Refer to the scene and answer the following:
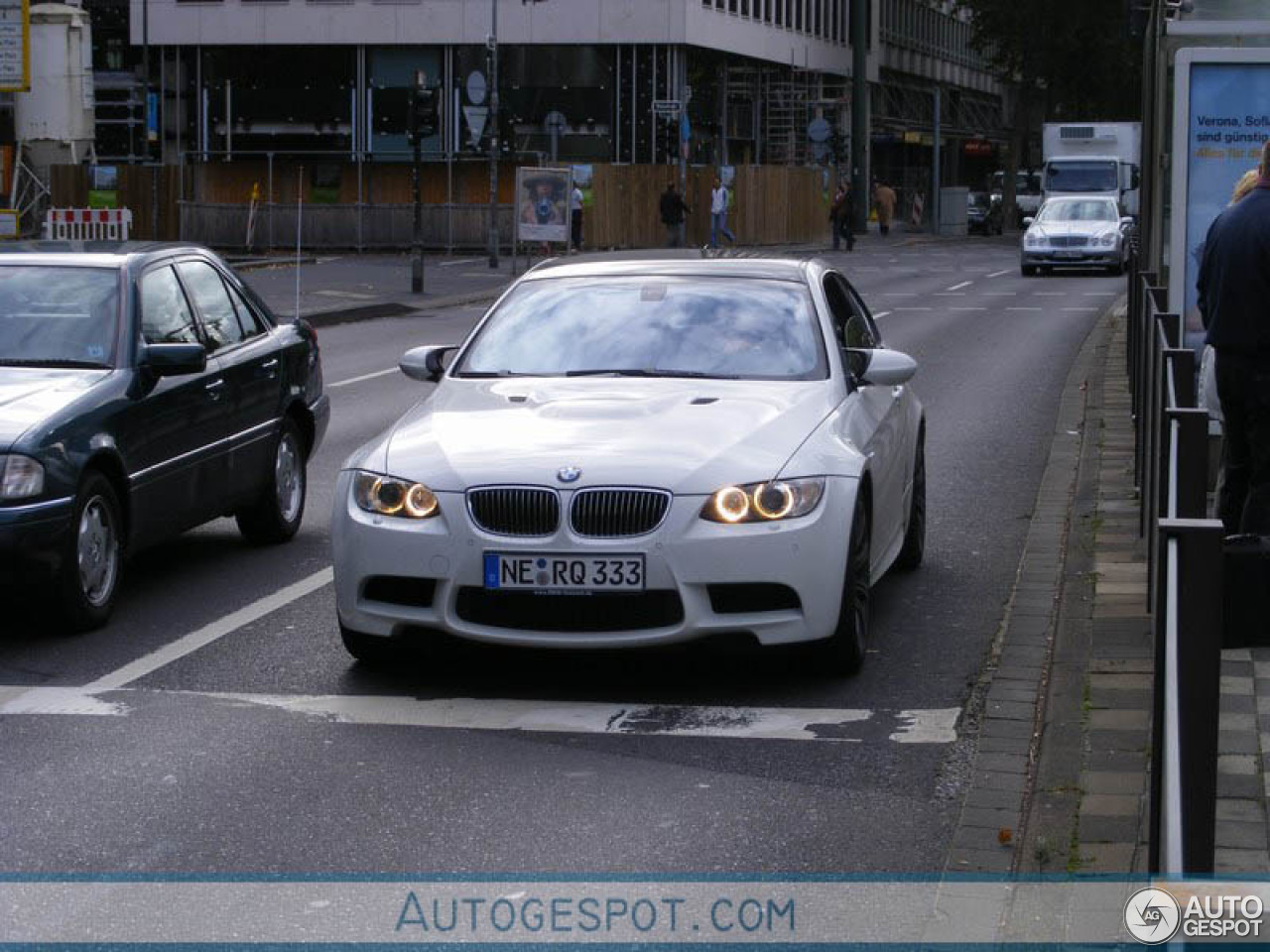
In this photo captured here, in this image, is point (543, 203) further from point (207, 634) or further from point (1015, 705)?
point (1015, 705)

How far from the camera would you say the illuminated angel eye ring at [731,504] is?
7652 millimetres

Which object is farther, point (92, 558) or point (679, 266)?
point (679, 266)

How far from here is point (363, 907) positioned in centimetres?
532

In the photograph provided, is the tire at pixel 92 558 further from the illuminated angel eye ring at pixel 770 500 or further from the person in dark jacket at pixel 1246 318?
the person in dark jacket at pixel 1246 318

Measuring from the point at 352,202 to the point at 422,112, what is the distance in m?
16.7

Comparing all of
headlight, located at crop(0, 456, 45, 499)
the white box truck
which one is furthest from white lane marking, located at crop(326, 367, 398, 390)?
the white box truck

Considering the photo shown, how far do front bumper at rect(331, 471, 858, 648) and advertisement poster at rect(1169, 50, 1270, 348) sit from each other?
16.7 ft

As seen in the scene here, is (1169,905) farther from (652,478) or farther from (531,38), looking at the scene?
(531,38)

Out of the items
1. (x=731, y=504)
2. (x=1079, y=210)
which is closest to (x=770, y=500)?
(x=731, y=504)

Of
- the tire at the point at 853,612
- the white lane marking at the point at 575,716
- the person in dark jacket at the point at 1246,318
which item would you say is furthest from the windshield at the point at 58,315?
the person in dark jacket at the point at 1246,318

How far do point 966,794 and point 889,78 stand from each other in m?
89.8

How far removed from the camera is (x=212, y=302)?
1090 centimetres

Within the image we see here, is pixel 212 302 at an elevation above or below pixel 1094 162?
below

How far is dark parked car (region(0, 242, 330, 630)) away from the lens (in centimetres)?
862
